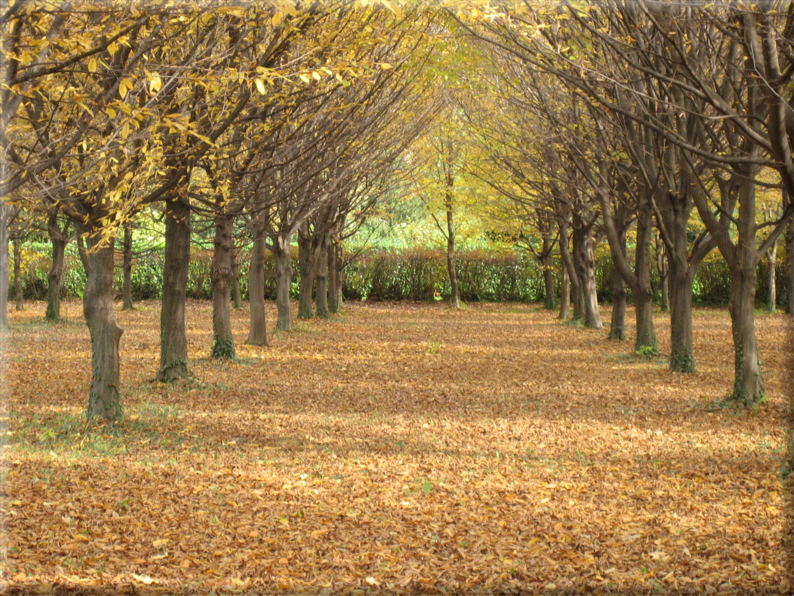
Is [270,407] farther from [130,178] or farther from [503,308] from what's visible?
[503,308]

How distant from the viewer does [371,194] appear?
888 inches

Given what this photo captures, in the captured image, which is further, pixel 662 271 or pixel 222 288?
pixel 662 271

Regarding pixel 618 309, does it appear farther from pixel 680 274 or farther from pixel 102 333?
pixel 102 333

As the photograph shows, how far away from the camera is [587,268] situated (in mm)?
18203

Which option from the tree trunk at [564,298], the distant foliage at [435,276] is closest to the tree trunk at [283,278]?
the tree trunk at [564,298]

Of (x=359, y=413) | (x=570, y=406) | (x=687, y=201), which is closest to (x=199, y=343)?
(x=359, y=413)

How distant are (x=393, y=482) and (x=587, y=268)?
43.6 feet

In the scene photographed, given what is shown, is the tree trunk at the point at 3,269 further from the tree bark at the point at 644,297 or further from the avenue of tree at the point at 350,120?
the tree bark at the point at 644,297

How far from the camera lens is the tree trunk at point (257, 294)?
14.6 metres

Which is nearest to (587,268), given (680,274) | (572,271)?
(572,271)

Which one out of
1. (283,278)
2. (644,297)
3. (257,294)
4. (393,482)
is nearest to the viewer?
(393,482)

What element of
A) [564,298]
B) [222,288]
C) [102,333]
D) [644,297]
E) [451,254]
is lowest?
[102,333]

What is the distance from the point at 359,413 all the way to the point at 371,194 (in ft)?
47.2

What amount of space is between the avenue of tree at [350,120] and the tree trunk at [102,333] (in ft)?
0.06
